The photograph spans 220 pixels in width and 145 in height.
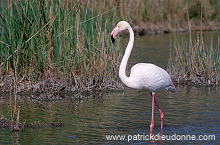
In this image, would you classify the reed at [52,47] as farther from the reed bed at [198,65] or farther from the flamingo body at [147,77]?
the flamingo body at [147,77]

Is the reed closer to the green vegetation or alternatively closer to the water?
the green vegetation

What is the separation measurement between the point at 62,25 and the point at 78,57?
29.5 inches

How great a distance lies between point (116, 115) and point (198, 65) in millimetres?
3753

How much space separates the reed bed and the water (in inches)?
13.7

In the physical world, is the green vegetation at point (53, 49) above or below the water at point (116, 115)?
above

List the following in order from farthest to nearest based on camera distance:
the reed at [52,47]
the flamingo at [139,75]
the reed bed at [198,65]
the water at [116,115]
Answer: the reed bed at [198,65] < the reed at [52,47] < the flamingo at [139,75] < the water at [116,115]

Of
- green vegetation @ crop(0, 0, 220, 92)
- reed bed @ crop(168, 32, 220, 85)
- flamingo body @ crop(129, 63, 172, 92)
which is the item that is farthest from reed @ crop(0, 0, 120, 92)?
flamingo body @ crop(129, 63, 172, 92)

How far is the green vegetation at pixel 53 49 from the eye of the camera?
9.59m

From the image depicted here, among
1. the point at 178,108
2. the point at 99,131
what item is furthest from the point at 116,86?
the point at 99,131

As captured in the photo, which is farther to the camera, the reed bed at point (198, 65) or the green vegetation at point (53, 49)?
the reed bed at point (198, 65)

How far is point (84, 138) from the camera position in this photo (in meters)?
6.84

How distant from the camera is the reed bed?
11141 millimetres

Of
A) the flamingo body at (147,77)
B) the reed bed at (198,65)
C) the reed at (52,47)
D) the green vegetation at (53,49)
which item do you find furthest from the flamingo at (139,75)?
the reed bed at (198,65)

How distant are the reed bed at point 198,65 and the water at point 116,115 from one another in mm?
347
